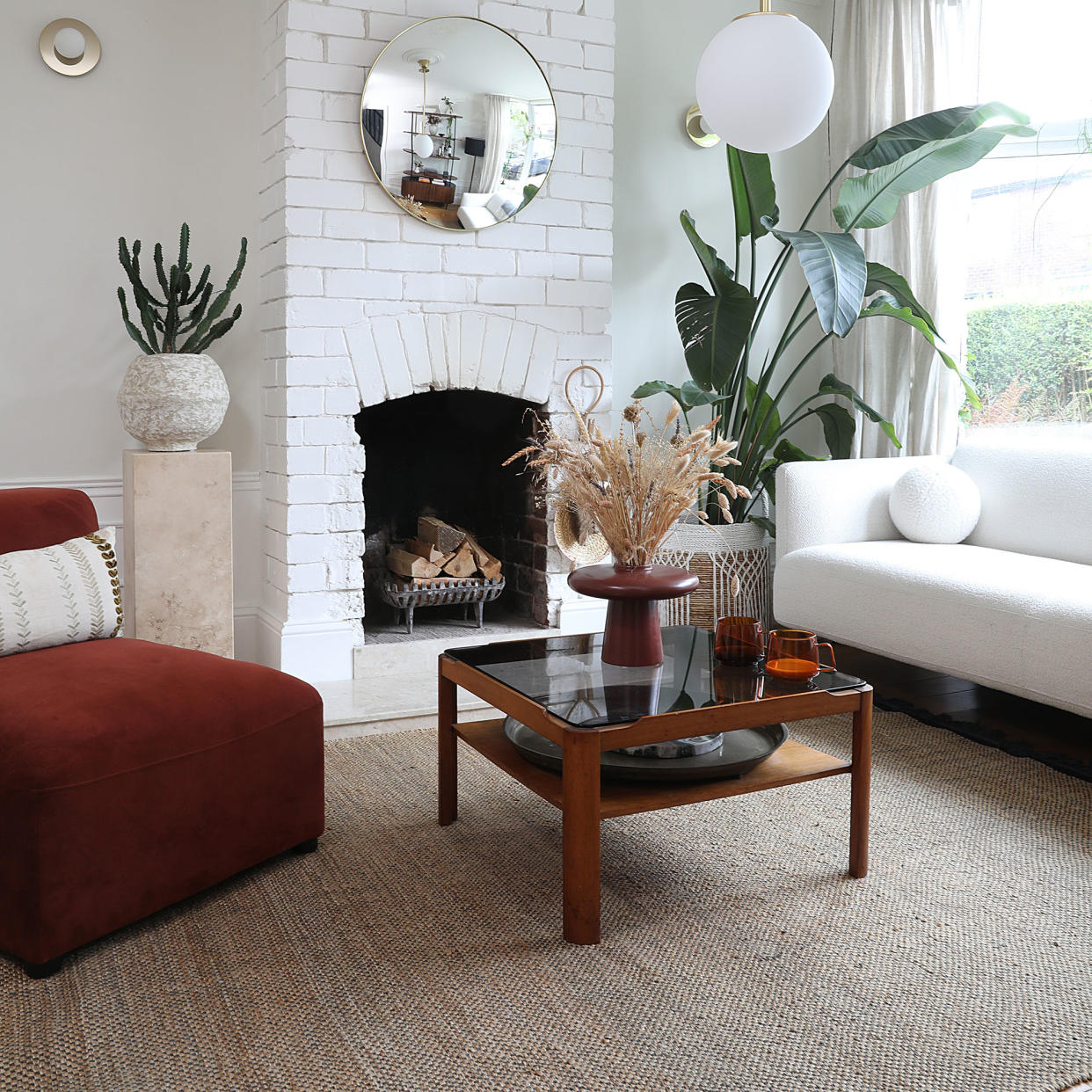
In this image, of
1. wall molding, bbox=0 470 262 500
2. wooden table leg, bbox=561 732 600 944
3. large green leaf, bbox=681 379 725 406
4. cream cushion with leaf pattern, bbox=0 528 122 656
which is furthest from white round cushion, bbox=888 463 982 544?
cream cushion with leaf pattern, bbox=0 528 122 656

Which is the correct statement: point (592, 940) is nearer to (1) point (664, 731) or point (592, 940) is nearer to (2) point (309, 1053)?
(1) point (664, 731)

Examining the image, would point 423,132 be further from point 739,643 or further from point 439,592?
point 739,643

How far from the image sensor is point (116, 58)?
3.48 meters

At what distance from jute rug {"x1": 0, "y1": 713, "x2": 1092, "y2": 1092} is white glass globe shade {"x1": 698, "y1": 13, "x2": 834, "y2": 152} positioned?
1.74 m

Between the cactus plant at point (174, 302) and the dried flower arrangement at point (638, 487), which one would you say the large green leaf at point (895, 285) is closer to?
the dried flower arrangement at point (638, 487)

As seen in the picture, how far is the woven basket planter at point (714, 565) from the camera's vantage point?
3922 mm

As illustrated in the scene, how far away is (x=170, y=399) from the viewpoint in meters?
3.18

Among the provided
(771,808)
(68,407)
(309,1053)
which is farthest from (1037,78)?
(309,1053)

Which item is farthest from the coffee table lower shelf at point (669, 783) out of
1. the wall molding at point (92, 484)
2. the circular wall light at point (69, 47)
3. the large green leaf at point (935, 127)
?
the circular wall light at point (69, 47)

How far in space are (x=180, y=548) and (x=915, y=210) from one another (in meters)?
3.03

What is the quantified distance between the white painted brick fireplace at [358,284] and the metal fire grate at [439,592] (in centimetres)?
20

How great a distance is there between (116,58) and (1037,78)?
328 centimetres

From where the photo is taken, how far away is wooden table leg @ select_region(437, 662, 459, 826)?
2273 millimetres

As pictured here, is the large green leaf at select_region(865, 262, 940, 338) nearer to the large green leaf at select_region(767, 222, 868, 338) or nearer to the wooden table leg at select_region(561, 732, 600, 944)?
the large green leaf at select_region(767, 222, 868, 338)
